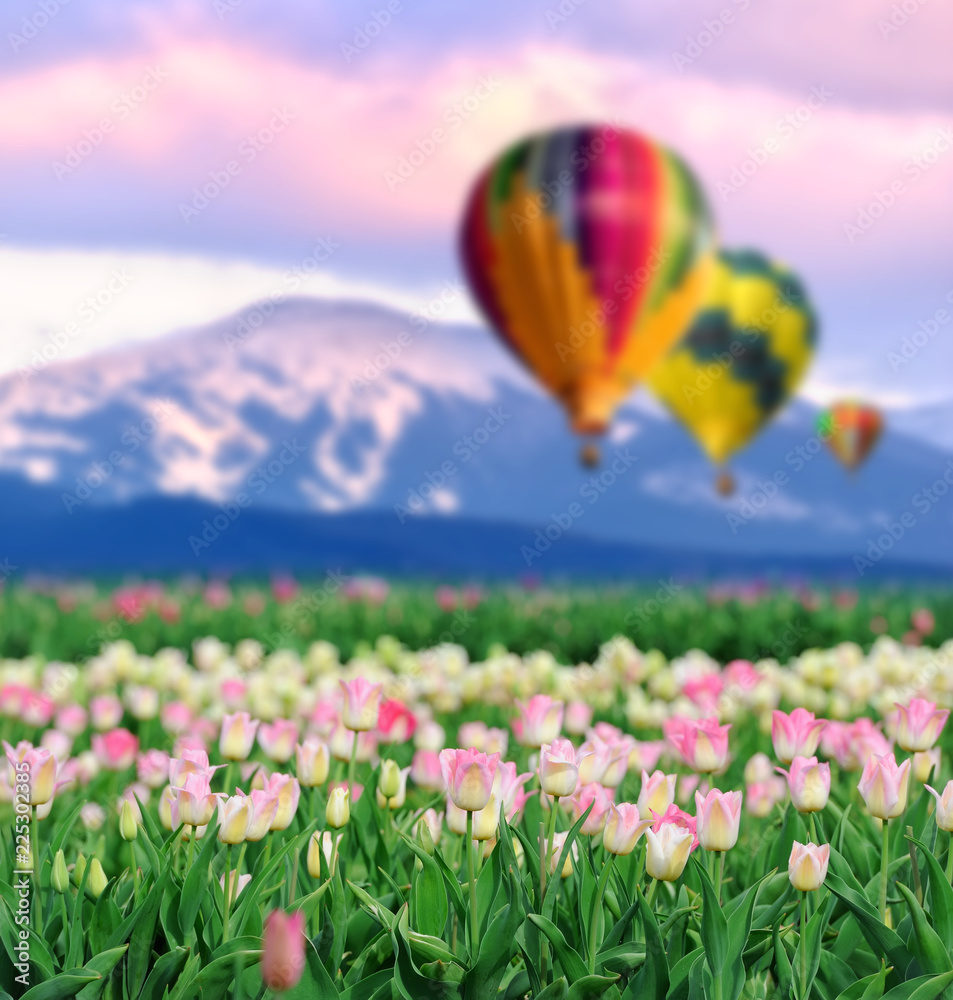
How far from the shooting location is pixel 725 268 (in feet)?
85.0

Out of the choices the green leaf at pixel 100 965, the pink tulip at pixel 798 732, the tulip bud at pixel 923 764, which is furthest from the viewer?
the tulip bud at pixel 923 764

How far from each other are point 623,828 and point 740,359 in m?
24.4

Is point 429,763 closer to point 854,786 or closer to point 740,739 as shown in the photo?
point 854,786

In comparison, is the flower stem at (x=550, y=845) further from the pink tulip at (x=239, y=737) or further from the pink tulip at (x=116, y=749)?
the pink tulip at (x=116, y=749)

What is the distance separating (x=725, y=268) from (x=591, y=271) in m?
9.57

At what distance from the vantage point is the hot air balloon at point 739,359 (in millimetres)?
25719

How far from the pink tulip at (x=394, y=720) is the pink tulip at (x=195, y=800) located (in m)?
0.91

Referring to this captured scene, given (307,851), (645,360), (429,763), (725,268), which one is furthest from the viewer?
(725,268)

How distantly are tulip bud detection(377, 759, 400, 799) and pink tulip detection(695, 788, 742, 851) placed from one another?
105 cm

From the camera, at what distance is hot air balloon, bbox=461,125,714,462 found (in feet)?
56.2

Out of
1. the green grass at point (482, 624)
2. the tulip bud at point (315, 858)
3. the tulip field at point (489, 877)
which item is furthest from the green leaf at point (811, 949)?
the green grass at point (482, 624)

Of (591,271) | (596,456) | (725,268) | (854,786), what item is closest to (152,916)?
(854,786)

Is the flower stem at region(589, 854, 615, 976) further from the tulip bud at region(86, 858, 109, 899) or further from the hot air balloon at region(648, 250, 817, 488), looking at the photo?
the hot air balloon at region(648, 250, 817, 488)

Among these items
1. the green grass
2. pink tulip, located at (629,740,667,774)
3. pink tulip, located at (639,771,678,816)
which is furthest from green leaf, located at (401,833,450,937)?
the green grass
